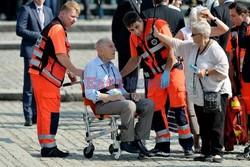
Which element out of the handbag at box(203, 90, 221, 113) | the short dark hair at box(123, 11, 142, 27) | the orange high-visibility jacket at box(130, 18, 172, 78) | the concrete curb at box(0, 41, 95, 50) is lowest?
the handbag at box(203, 90, 221, 113)

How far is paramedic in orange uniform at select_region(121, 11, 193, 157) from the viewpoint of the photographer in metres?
12.3

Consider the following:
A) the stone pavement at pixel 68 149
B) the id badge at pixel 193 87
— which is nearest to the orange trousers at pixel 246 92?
the stone pavement at pixel 68 149

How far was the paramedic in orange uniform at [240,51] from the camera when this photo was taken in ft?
40.3

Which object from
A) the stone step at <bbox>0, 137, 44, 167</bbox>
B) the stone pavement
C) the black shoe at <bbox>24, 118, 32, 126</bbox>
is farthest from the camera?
the black shoe at <bbox>24, 118, 32, 126</bbox>

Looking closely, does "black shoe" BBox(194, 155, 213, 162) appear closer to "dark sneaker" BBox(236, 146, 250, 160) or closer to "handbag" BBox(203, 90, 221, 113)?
"dark sneaker" BBox(236, 146, 250, 160)

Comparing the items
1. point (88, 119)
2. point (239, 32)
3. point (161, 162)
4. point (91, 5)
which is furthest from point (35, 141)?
point (91, 5)

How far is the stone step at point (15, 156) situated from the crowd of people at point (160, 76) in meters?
0.32

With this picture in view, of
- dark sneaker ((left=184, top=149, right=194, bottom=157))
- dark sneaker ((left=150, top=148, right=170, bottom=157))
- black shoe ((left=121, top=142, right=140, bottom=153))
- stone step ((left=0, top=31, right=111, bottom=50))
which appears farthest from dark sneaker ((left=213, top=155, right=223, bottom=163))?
stone step ((left=0, top=31, right=111, bottom=50))

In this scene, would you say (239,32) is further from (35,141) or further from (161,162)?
(35,141)

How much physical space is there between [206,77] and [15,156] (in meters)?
2.24

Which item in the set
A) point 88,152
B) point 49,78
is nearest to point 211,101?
point 88,152

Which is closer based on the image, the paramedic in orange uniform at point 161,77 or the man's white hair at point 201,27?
the man's white hair at point 201,27

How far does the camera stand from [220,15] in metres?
13.5

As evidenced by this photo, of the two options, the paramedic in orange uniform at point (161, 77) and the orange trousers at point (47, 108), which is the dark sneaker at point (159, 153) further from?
the orange trousers at point (47, 108)
